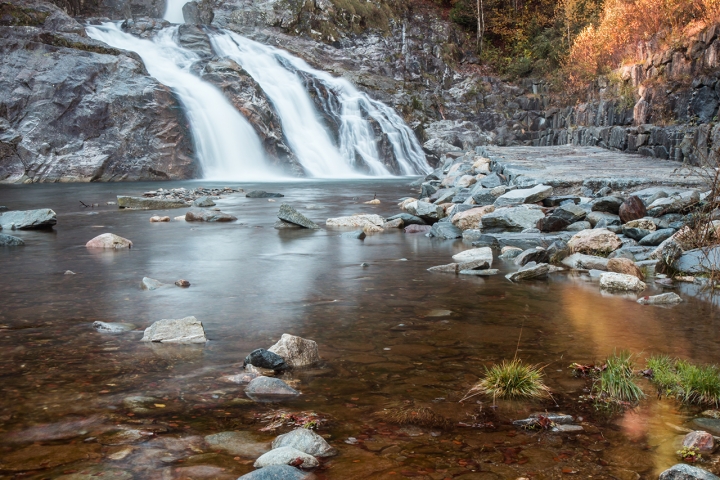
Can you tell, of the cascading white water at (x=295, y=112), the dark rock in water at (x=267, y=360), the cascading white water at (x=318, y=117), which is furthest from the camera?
the cascading white water at (x=318, y=117)

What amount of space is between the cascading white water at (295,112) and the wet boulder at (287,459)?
65.1 ft

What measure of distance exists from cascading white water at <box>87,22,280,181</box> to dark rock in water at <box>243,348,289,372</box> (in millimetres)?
17083

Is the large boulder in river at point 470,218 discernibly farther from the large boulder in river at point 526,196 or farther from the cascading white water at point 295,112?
the cascading white water at point 295,112

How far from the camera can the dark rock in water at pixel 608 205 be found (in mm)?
8164

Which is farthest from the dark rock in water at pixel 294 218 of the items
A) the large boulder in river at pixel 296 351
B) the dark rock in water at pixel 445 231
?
the large boulder in river at pixel 296 351

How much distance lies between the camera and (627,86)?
53.4 feet

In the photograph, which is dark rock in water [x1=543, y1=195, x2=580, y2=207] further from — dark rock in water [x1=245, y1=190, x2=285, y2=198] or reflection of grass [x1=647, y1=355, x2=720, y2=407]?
dark rock in water [x1=245, y1=190, x2=285, y2=198]

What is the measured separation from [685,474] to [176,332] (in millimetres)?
2856

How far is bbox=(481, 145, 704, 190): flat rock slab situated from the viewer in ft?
31.3

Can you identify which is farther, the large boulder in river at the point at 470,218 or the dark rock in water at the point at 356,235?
the large boulder in river at the point at 470,218

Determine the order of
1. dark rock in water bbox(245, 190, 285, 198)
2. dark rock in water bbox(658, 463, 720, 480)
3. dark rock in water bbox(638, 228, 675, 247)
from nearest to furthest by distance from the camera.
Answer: dark rock in water bbox(658, 463, 720, 480) → dark rock in water bbox(638, 228, 675, 247) → dark rock in water bbox(245, 190, 285, 198)

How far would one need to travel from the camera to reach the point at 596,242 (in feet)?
22.2

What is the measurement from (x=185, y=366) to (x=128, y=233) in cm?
616

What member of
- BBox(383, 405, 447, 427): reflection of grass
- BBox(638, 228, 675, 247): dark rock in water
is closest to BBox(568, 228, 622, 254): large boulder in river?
BBox(638, 228, 675, 247): dark rock in water
